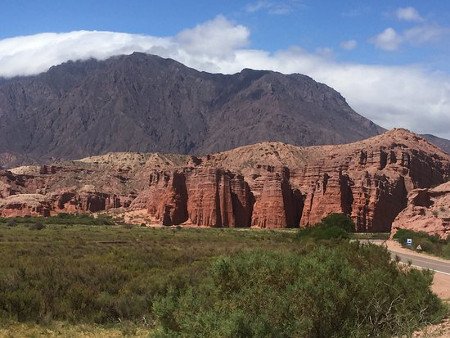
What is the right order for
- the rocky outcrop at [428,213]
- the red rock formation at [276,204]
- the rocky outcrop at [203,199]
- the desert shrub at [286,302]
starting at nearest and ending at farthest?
the desert shrub at [286,302]
the rocky outcrop at [428,213]
the red rock formation at [276,204]
the rocky outcrop at [203,199]

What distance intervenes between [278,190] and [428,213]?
3839cm

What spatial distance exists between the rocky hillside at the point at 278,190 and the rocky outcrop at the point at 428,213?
24018 mm

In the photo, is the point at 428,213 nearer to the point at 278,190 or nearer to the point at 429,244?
the point at 429,244

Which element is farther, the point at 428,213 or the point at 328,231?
the point at 428,213

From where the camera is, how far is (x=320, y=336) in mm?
10414

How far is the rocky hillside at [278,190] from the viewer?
307 feet

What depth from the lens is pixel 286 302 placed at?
34.1ft

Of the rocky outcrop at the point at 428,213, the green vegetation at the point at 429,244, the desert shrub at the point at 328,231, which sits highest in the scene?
the rocky outcrop at the point at 428,213

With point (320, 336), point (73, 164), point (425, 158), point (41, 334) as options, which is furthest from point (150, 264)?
point (73, 164)

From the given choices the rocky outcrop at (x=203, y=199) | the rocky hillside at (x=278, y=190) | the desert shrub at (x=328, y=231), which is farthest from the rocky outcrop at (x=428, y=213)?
the rocky outcrop at (x=203, y=199)

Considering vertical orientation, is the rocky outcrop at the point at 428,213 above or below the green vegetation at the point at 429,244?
above

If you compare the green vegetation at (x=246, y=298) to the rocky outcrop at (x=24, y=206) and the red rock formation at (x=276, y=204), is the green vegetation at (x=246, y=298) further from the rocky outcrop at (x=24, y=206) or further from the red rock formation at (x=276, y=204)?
the rocky outcrop at (x=24, y=206)

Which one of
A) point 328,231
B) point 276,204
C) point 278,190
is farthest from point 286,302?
point 278,190

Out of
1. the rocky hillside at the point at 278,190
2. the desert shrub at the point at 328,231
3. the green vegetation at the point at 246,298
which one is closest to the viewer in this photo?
the green vegetation at the point at 246,298
